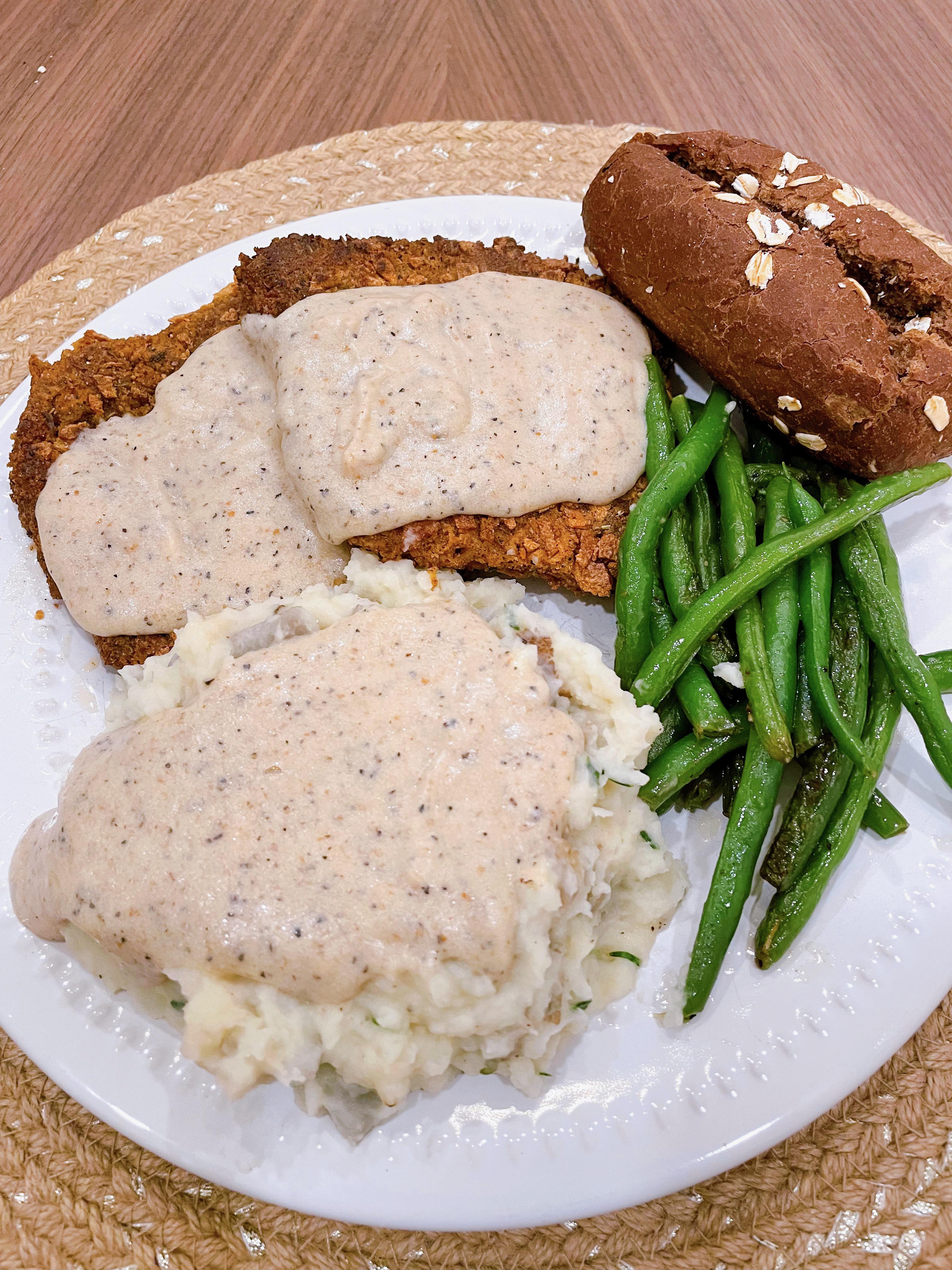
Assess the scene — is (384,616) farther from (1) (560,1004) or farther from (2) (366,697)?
(1) (560,1004)

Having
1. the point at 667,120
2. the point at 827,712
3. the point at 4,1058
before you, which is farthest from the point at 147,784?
the point at 667,120

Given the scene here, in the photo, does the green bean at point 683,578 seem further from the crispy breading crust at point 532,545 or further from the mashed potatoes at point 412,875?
the mashed potatoes at point 412,875

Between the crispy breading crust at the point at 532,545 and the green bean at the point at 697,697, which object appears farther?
the crispy breading crust at the point at 532,545

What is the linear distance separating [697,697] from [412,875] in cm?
104

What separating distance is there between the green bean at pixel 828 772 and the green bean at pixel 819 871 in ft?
0.09

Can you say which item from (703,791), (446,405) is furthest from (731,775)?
(446,405)

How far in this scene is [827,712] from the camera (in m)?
2.53

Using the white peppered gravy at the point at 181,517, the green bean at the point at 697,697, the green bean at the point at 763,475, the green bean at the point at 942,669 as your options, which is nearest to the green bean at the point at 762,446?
the green bean at the point at 763,475

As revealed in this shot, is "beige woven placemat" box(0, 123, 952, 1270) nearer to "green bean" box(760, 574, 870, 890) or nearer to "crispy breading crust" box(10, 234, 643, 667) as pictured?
"green bean" box(760, 574, 870, 890)

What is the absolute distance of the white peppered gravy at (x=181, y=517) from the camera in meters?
2.74

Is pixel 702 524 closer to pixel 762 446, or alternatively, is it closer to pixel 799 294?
pixel 762 446

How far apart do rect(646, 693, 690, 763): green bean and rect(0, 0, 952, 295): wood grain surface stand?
2864mm

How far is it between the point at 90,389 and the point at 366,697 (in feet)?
5.19

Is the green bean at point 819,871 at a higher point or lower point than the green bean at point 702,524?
lower
